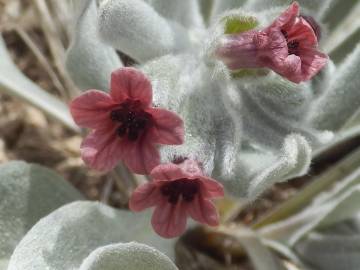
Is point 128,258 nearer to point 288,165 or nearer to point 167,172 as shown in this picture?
point 167,172

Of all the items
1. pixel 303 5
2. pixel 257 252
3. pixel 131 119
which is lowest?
pixel 257 252

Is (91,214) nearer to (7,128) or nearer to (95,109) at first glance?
(95,109)

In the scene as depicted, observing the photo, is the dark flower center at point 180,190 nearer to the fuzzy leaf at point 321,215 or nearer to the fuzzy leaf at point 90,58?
the fuzzy leaf at point 90,58

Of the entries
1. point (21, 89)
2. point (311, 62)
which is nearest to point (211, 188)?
point (311, 62)

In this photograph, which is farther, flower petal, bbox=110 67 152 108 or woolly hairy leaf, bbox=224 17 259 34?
woolly hairy leaf, bbox=224 17 259 34

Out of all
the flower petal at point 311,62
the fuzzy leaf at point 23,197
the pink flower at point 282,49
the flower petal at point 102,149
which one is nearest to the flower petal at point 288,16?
the pink flower at point 282,49

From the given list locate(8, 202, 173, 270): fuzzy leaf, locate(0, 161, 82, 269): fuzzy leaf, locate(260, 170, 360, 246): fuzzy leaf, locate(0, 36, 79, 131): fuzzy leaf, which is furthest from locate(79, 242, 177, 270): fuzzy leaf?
locate(0, 36, 79, 131): fuzzy leaf

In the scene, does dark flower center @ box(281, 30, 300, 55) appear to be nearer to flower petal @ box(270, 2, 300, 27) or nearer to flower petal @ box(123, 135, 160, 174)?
flower petal @ box(270, 2, 300, 27)
